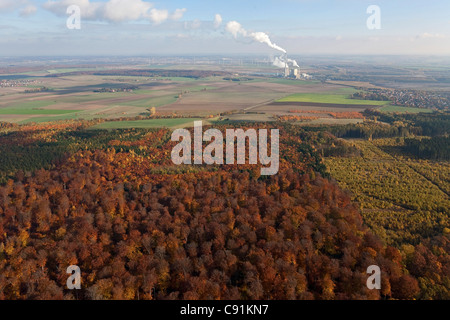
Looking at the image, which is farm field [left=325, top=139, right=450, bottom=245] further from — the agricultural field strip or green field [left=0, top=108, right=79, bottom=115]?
green field [left=0, top=108, right=79, bottom=115]

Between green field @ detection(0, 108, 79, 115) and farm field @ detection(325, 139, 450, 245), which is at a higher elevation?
green field @ detection(0, 108, 79, 115)

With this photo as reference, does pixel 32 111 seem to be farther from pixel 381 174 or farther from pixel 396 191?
pixel 396 191

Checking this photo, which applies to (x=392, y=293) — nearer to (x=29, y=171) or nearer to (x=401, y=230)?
(x=401, y=230)

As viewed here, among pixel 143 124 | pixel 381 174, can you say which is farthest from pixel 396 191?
pixel 143 124

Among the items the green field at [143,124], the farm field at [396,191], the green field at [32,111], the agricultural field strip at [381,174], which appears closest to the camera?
the farm field at [396,191]

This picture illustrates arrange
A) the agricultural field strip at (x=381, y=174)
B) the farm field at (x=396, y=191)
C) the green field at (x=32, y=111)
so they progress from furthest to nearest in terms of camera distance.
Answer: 1. the green field at (x=32, y=111)
2. the agricultural field strip at (x=381, y=174)
3. the farm field at (x=396, y=191)

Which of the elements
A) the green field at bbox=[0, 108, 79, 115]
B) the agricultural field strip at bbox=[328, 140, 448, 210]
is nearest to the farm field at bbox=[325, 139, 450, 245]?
the agricultural field strip at bbox=[328, 140, 448, 210]

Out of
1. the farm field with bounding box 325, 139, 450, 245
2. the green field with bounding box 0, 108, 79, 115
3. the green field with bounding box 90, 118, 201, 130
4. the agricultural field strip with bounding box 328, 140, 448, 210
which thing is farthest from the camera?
the green field with bounding box 0, 108, 79, 115

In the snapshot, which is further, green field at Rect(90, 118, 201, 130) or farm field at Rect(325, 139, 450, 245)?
green field at Rect(90, 118, 201, 130)

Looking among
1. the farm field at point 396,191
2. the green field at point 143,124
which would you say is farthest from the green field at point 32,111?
the farm field at point 396,191

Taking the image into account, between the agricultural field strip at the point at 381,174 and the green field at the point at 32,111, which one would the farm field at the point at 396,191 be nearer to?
the agricultural field strip at the point at 381,174

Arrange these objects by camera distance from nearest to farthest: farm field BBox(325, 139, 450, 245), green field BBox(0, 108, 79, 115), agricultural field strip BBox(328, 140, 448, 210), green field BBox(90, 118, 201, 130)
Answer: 1. farm field BBox(325, 139, 450, 245)
2. agricultural field strip BBox(328, 140, 448, 210)
3. green field BBox(90, 118, 201, 130)
4. green field BBox(0, 108, 79, 115)

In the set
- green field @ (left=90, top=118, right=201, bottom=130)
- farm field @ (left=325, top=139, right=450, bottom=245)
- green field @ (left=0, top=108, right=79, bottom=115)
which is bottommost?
farm field @ (left=325, top=139, right=450, bottom=245)
